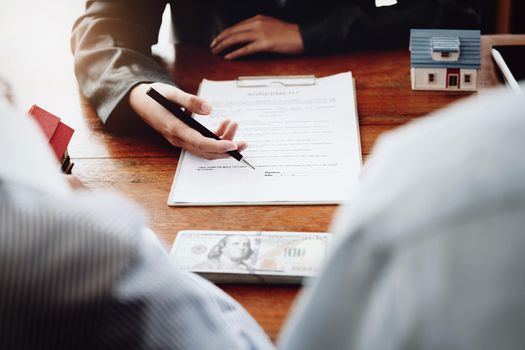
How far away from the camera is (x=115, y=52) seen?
108 cm

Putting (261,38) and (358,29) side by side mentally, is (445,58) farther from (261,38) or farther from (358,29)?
(261,38)

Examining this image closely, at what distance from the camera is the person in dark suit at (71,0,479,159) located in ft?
3.19

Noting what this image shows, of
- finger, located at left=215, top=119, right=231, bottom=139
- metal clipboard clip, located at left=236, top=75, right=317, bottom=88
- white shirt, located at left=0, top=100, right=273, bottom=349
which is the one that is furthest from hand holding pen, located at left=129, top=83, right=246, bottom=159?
white shirt, located at left=0, top=100, right=273, bottom=349

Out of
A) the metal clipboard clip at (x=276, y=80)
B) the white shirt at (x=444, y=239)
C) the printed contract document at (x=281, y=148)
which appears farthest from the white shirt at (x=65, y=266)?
the metal clipboard clip at (x=276, y=80)

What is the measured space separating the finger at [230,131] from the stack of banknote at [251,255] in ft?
0.71

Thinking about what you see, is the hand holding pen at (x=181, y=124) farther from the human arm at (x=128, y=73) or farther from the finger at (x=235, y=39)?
the finger at (x=235, y=39)

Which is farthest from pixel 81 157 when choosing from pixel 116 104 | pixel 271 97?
pixel 271 97

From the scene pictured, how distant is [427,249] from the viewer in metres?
0.23

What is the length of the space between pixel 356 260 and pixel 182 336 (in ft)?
0.58

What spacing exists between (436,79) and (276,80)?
0.28 meters

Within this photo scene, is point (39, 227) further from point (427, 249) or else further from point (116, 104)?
point (116, 104)

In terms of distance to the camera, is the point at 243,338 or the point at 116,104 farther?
the point at 116,104

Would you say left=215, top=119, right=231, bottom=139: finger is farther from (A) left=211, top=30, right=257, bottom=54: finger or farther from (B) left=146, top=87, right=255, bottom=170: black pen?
(A) left=211, top=30, right=257, bottom=54: finger

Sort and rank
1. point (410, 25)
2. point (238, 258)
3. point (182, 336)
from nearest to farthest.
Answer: point (182, 336)
point (238, 258)
point (410, 25)
